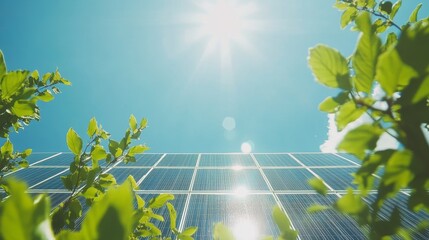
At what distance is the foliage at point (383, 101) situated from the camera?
1.77 feet

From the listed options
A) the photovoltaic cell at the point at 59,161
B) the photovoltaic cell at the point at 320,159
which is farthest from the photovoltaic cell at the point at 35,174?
the photovoltaic cell at the point at 320,159

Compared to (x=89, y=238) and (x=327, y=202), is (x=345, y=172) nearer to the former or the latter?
(x=327, y=202)

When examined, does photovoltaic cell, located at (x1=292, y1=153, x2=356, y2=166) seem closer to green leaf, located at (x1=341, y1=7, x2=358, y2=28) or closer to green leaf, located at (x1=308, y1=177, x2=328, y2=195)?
green leaf, located at (x1=341, y1=7, x2=358, y2=28)

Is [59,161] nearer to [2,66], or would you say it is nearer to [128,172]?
[128,172]

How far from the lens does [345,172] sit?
11.6 m

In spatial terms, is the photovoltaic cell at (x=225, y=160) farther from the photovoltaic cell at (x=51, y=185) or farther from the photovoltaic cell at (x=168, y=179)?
the photovoltaic cell at (x=51, y=185)

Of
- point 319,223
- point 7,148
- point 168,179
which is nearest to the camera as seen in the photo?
point 7,148

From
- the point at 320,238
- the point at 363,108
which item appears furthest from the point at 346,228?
the point at 363,108

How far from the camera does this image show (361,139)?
61 centimetres

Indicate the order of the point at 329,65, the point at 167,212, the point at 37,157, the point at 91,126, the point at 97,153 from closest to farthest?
the point at 329,65 < the point at 97,153 < the point at 91,126 < the point at 167,212 < the point at 37,157

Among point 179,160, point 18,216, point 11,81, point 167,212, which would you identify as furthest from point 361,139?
point 179,160

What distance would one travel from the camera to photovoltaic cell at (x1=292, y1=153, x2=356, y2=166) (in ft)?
43.3

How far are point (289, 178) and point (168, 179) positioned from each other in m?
4.65

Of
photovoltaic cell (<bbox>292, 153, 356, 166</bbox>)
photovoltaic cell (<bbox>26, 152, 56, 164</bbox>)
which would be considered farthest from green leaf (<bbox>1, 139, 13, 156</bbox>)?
photovoltaic cell (<bbox>26, 152, 56, 164</bbox>)
